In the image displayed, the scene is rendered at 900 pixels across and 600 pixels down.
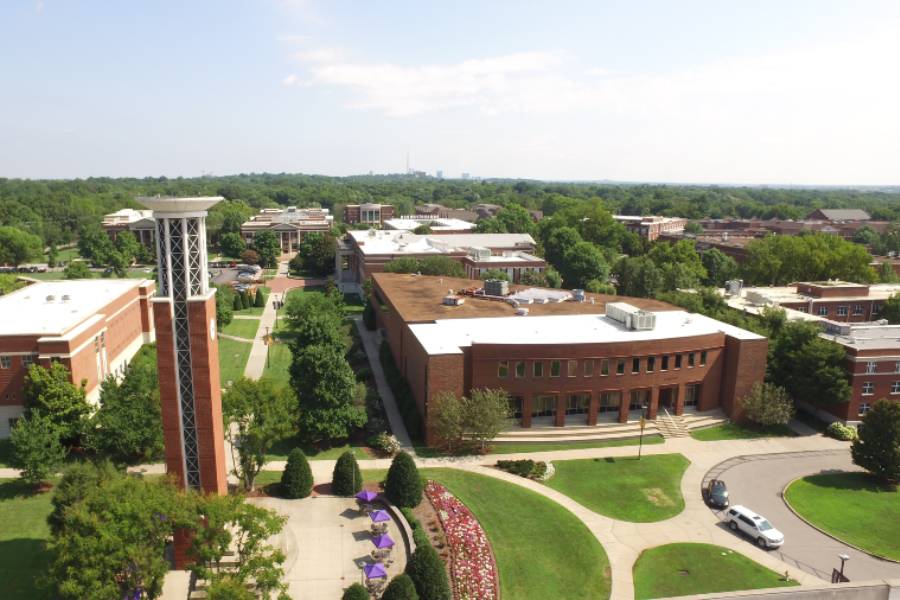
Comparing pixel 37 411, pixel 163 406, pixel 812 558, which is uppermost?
pixel 163 406

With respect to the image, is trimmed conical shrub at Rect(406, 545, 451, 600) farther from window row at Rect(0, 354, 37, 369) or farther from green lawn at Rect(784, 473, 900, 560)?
window row at Rect(0, 354, 37, 369)

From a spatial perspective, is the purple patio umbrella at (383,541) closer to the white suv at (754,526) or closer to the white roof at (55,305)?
the white suv at (754,526)

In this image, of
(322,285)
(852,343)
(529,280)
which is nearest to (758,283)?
(529,280)

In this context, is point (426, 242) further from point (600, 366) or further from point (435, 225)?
point (600, 366)

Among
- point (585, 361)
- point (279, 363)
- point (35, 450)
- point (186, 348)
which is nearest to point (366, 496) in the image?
point (186, 348)

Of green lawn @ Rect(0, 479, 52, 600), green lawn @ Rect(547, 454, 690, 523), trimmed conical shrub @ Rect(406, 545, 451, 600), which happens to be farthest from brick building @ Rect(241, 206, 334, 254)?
trimmed conical shrub @ Rect(406, 545, 451, 600)

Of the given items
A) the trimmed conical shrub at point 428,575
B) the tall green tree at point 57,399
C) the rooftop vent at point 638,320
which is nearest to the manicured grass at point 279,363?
the tall green tree at point 57,399

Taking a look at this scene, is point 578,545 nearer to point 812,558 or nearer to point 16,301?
point 812,558
